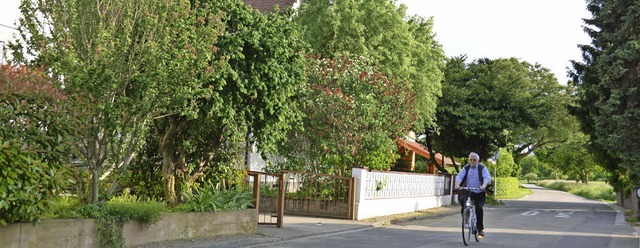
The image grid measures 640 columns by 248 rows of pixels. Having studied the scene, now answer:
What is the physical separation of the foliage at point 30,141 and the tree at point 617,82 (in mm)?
17241

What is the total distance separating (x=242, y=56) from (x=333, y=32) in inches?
623

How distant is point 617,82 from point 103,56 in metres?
17.9

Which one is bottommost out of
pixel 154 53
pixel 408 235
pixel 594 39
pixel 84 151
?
pixel 408 235

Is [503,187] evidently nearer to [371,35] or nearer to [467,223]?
[371,35]

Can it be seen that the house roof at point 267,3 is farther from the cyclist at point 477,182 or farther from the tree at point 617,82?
the cyclist at point 477,182

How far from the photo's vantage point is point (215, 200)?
13.2 meters

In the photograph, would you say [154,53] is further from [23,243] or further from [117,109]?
[23,243]

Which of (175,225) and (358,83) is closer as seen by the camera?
(175,225)

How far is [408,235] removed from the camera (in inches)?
627

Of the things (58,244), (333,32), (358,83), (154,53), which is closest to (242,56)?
(154,53)

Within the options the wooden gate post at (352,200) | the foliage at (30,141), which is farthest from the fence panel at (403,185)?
the foliage at (30,141)

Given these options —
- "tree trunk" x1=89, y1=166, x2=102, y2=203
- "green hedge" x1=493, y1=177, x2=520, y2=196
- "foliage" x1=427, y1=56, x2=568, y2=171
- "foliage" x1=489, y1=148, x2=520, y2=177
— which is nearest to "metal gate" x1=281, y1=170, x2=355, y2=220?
"tree trunk" x1=89, y1=166, x2=102, y2=203

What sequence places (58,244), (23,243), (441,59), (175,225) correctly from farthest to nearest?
1. (441,59)
2. (175,225)
3. (58,244)
4. (23,243)

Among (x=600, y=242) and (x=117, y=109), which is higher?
(x=117, y=109)
